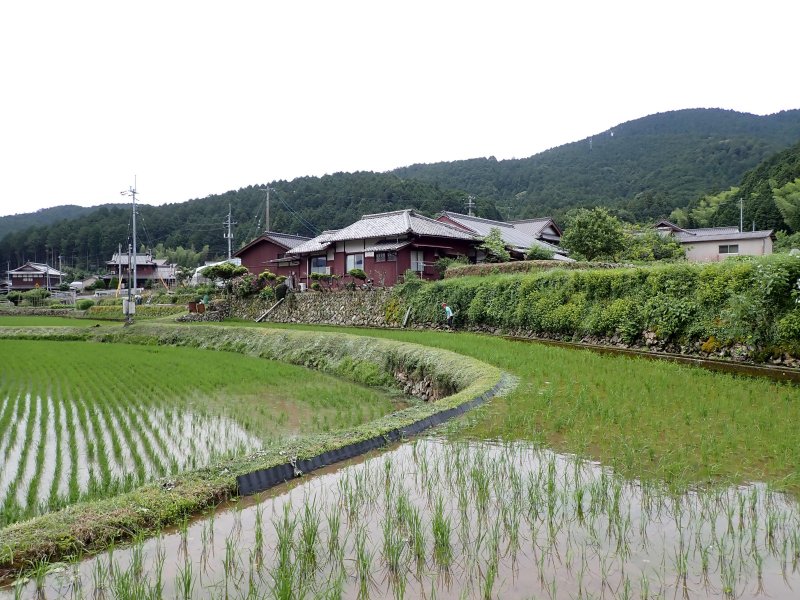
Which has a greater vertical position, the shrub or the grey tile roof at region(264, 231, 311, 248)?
the grey tile roof at region(264, 231, 311, 248)

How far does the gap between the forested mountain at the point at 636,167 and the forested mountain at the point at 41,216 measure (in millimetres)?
61359

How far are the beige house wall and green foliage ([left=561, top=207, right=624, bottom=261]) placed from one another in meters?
7.58

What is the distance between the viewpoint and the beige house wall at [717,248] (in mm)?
29688

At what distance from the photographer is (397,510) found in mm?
3459

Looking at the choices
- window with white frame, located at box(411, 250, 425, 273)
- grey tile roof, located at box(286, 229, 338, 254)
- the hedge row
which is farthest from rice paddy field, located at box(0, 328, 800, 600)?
grey tile roof, located at box(286, 229, 338, 254)

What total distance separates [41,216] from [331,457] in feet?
368

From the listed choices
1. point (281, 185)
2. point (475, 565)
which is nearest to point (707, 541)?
point (475, 565)

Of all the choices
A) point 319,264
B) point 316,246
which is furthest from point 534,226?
point 316,246

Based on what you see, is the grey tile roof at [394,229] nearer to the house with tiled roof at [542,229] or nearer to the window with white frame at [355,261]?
the window with white frame at [355,261]

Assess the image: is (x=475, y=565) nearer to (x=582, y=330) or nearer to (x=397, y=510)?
(x=397, y=510)

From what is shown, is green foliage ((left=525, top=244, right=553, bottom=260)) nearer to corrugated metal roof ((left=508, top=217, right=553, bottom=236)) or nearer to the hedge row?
the hedge row

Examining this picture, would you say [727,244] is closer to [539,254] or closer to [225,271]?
[539,254]

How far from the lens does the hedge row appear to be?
28.6ft

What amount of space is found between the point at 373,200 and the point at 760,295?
40623 mm
